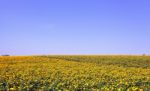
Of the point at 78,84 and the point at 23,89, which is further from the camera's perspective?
the point at 78,84

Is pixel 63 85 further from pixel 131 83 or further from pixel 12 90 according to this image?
pixel 131 83

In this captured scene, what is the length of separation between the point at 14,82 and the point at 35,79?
2.16 meters

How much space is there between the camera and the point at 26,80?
2561 cm

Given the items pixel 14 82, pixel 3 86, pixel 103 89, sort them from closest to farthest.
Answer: pixel 103 89 → pixel 3 86 → pixel 14 82

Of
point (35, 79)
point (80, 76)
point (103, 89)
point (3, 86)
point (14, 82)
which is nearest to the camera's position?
point (103, 89)

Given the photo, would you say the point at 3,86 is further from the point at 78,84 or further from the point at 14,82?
the point at 78,84

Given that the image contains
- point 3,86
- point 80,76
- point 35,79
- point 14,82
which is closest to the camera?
point 3,86

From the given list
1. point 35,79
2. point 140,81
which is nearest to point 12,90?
point 35,79

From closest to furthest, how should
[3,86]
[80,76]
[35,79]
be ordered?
[3,86]
[35,79]
[80,76]

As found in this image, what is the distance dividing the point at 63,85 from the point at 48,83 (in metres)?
1.70

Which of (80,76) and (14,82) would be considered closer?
(14,82)

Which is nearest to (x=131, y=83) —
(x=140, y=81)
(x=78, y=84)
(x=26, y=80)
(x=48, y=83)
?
(x=140, y=81)

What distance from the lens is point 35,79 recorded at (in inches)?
1028

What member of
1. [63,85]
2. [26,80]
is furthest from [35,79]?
[63,85]
